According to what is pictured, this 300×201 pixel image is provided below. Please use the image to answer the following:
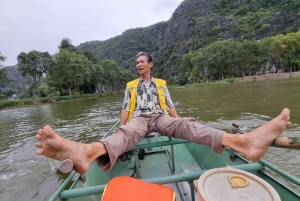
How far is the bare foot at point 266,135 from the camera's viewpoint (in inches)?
58.5

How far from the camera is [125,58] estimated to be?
130 m

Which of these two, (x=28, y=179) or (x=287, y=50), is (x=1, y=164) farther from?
(x=287, y=50)

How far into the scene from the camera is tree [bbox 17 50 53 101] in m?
31.8

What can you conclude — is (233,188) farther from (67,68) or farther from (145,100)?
(67,68)

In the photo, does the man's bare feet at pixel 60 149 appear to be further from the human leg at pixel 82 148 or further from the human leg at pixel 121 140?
the human leg at pixel 121 140

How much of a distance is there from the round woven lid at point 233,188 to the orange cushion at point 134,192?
20cm

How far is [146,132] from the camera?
251 centimetres

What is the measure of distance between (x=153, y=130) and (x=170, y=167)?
0.82m

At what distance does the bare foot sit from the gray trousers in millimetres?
274

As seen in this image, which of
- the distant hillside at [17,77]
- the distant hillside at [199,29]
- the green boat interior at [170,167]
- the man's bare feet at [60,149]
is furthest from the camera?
the distant hillside at [17,77]

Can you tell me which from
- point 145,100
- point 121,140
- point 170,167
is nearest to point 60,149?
point 121,140

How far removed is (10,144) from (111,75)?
140 feet

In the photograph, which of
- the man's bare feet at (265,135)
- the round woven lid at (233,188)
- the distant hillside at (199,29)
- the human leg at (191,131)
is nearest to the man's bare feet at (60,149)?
the round woven lid at (233,188)

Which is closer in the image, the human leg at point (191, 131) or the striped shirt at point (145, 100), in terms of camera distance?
the human leg at point (191, 131)
